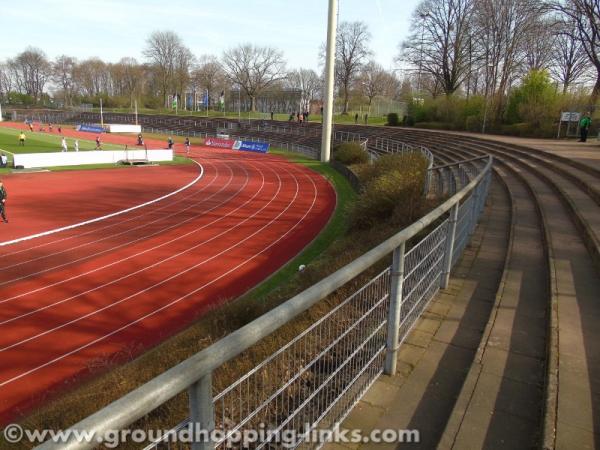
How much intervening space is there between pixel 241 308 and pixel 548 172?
12.1m

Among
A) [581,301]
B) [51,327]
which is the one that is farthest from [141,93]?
[581,301]

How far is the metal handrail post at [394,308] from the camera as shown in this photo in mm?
3250

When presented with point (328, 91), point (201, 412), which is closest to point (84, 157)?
point (328, 91)

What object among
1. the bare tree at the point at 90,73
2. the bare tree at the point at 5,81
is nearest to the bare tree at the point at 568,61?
the bare tree at the point at 90,73

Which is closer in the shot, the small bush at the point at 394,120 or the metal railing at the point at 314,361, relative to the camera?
the metal railing at the point at 314,361

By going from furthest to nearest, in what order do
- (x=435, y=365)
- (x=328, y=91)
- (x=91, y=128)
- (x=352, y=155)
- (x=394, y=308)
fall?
1. (x=91, y=128)
2. (x=328, y=91)
3. (x=352, y=155)
4. (x=435, y=365)
5. (x=394, y=308)

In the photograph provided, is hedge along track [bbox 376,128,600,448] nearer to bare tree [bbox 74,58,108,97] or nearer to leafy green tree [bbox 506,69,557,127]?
leafy green tree [bbox 506,69,557,127]

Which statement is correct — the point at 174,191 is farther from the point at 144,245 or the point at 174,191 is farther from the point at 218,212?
the point at 144,245

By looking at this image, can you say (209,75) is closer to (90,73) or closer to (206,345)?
(90,73)

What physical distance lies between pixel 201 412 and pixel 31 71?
527 ft

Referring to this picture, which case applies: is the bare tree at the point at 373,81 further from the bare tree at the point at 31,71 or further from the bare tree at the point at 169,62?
the bare tree at the point at 31,71

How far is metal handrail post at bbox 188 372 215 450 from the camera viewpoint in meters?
1.55

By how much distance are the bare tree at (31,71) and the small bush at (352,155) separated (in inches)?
5032

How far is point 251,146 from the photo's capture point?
2069 inches
